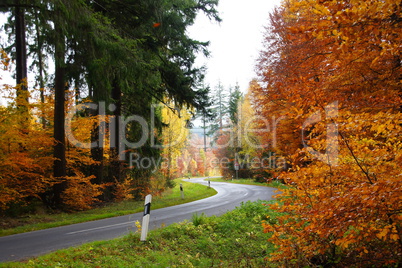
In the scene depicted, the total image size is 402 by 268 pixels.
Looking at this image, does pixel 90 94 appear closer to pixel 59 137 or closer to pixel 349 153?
pixel 59 137

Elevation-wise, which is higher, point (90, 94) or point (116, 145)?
point (90, 94)

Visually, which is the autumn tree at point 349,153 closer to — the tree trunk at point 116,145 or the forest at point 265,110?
the forest at point 265,110

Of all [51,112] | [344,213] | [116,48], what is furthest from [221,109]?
[344,213]

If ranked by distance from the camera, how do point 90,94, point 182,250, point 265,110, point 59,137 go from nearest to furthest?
point 182,250, point 59,137, point 90,94, point 265,110

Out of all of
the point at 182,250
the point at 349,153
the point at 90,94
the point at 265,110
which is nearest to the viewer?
the point at 349,153

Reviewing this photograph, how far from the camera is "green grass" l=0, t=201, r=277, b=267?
5219mm

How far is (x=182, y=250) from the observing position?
6.45 metres

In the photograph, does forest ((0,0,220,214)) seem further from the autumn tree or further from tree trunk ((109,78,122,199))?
the autumn tree

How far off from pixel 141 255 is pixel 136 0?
1058 centimetres

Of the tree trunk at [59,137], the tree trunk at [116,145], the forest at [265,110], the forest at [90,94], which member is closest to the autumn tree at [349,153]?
the forest at [265,110]

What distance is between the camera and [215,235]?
25.1 feet

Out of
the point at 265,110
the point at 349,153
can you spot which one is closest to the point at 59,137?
the point at 265,110

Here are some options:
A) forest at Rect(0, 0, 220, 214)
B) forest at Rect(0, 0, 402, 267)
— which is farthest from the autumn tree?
forest at Rect(0, 0, 220, 214)

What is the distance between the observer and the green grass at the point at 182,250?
5.22m
